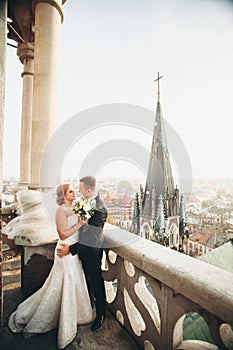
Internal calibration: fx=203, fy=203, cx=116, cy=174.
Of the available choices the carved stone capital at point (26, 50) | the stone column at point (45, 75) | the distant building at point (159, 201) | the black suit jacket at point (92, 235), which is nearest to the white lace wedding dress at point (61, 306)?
the black suit jacket at point (92, 235)

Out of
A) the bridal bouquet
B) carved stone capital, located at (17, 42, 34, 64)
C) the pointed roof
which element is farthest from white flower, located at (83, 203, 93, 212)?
the pointed roof

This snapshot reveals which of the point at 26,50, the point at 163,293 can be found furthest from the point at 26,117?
the point at 163,293

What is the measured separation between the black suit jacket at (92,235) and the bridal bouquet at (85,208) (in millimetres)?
96

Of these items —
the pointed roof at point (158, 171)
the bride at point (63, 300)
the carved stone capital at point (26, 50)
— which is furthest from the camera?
the pointed roof at point (158, 171)

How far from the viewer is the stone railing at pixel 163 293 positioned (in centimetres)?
141

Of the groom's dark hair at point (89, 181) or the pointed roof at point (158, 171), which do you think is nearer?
the groom's dark hair at point (89, 181)

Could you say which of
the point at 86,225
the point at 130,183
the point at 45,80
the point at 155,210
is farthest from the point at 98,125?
the point at 155,210

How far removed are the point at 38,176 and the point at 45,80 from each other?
1882mm

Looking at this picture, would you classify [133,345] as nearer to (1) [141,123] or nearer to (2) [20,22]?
(1) [141,123]

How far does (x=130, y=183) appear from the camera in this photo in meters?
10.5

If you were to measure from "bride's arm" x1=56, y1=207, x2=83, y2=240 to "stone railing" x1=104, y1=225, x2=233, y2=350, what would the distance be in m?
0.55

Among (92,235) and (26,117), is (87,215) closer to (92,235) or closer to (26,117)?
(92,235)

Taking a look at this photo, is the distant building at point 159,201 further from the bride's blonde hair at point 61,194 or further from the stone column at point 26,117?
the bride's blonde hair at point 61,194

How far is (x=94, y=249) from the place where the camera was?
2.53m
